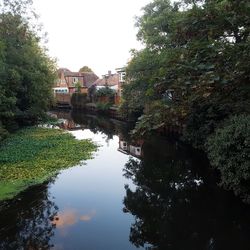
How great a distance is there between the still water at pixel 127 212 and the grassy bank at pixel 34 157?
62 cm

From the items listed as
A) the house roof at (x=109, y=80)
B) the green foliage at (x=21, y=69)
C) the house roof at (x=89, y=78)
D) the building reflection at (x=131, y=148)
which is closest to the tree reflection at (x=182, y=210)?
the building reflection at (x=131, y=148)

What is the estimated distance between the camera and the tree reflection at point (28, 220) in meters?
8.69

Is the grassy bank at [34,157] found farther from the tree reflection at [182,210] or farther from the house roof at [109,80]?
the house roof at [109,80]

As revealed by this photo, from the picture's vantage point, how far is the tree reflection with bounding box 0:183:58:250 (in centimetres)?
869

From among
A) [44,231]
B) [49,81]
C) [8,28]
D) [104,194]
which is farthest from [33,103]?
[44,231]

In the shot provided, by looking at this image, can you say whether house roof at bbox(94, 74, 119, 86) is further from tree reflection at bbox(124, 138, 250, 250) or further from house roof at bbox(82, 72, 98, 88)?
tree reflection at bbox(124, 138, 250, 250)

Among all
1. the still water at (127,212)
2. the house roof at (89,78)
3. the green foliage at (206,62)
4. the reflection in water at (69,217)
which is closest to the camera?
the green foliage at (206,62)

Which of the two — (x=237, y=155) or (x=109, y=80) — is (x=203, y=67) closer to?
(x=237, y=155)

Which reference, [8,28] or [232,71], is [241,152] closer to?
[232,71]

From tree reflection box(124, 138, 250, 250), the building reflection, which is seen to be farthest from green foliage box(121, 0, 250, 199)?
the building reflection

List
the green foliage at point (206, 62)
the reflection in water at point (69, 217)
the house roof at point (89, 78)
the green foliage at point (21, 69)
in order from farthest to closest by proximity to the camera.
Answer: the house roof at point (89, 78) → the green foliage at point (21, 69) → the reflection in water at point (69, 217) → the green foliage at point (206, 62)

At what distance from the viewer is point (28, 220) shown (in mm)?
10078

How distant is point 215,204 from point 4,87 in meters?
17.7

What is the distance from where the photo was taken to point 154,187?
13.6 metres
